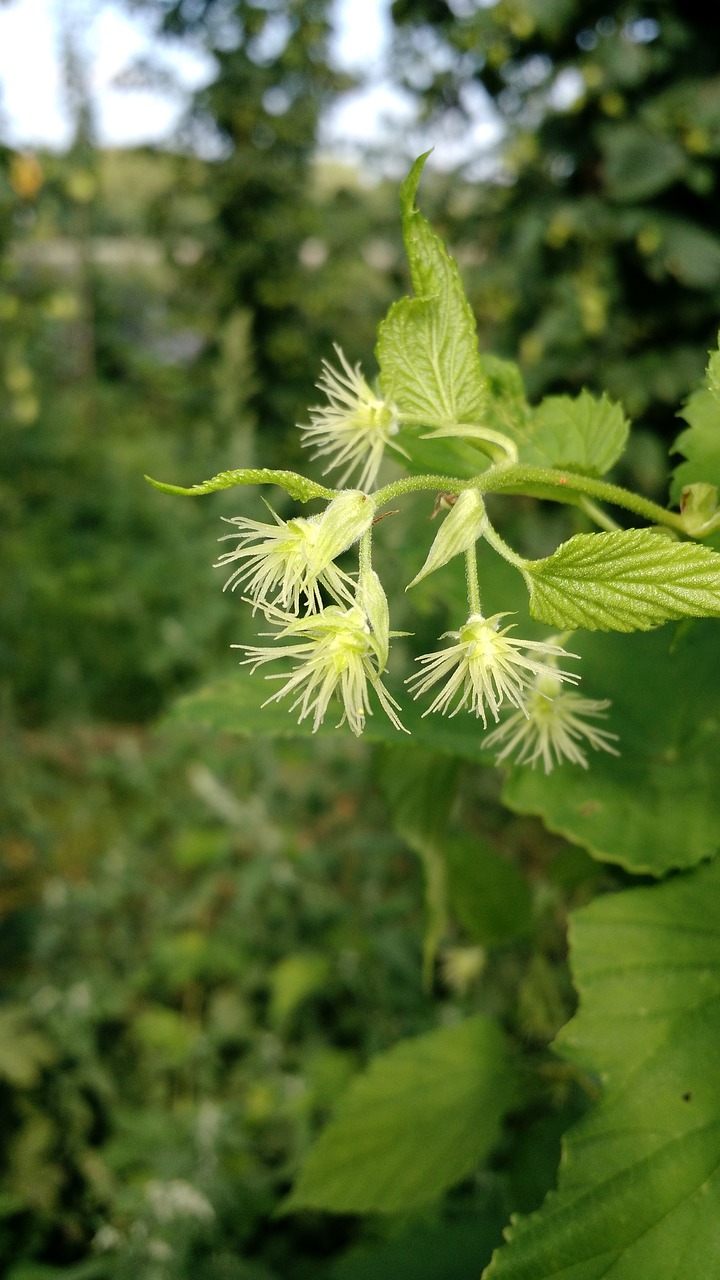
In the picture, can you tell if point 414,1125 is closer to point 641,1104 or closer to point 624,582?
point 641,1104

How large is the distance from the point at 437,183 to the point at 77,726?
7.86 ft

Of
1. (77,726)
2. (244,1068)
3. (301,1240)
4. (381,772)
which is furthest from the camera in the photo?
(77,726)

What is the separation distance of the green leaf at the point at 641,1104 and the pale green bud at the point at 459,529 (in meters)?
0.32

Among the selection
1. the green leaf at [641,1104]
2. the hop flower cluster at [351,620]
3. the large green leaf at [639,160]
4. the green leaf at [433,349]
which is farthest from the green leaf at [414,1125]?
the large green leaf at [639,160]

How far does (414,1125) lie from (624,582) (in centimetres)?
71

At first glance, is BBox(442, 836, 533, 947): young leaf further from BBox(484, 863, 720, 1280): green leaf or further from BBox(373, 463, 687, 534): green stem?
BBox(373, 463, 687, 534): green stem

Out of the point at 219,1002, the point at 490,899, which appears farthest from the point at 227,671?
the point at 490,899

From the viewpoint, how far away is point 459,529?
0.47 metres

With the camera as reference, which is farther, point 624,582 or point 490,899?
point 490,899

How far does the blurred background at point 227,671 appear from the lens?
1.50 m

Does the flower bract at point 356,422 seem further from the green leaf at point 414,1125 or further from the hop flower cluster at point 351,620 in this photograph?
the green leaf at point 414,1125

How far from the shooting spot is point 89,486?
462cm

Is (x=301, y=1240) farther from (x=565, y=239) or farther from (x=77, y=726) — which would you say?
(x=565, y=239)

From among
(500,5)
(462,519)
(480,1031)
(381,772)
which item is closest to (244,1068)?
(480,1031)
